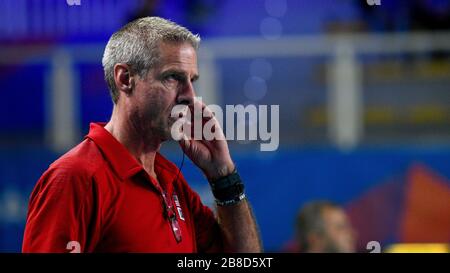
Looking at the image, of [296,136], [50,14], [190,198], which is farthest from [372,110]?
[190,198]

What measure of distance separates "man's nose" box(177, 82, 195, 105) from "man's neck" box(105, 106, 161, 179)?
0.16 metres

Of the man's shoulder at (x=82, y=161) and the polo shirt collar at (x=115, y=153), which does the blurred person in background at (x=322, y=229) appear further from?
the man's shoulder at (x=82, y=161)

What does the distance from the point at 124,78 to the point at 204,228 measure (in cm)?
56

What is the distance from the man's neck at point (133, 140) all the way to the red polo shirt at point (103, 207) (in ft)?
0.14

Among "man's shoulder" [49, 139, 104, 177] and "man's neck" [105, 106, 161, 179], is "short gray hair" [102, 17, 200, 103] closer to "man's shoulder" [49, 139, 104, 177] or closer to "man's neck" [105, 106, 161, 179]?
"man's neck" [105, 106, 161, 179]

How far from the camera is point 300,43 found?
6.36m

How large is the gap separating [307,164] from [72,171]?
3.86 metres

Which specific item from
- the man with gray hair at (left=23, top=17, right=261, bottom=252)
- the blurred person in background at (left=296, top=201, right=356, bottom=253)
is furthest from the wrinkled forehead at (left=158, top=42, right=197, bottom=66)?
the blurred person in background at (left=296, top=201, right=356, bottom=253)

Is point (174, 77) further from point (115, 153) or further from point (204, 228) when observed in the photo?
point (204, 228)

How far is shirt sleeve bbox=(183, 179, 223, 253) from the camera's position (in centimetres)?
263

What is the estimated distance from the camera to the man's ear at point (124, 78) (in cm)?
238

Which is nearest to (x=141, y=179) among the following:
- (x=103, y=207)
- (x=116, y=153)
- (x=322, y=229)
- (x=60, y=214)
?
(x=116, y=153)

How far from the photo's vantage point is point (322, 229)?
4.20m
